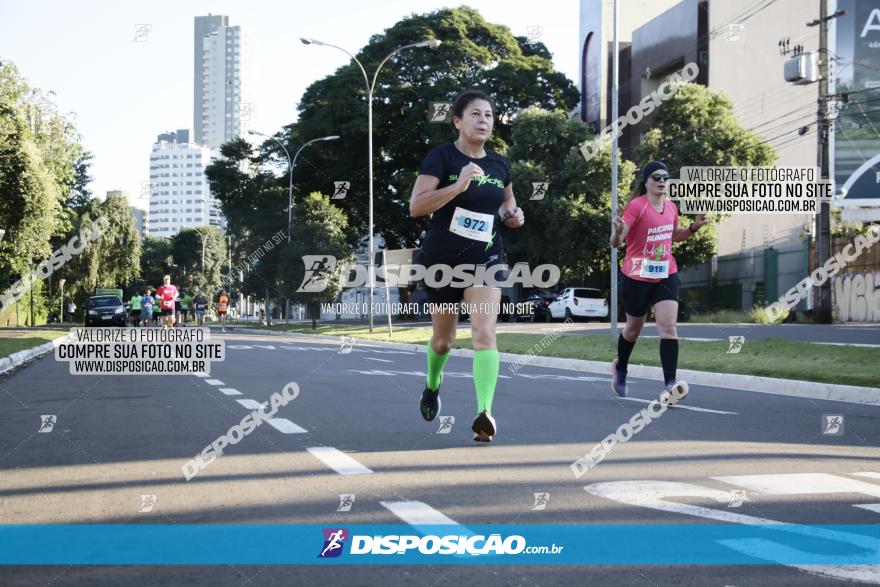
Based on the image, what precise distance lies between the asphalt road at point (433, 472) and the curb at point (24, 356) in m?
6.86

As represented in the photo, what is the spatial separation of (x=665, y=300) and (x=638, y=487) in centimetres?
457

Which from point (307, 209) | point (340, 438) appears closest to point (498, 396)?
point (340, 438)

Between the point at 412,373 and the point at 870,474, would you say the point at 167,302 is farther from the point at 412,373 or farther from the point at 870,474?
the point at 870,474

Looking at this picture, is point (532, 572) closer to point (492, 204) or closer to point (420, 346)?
point (492, 204)

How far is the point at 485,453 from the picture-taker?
5.90 metres

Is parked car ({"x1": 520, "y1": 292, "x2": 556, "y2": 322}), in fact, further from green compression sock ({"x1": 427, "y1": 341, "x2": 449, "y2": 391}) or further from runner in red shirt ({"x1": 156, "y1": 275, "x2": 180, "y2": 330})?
green compression sock ({"x1": 427, "y1": 341, "x2": 449, "y2": 391})

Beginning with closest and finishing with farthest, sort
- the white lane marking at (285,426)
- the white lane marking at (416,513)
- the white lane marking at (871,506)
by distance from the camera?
the white lane marking at (416,513), the white lane marking at (871,506), the white lane marking at (285,426)

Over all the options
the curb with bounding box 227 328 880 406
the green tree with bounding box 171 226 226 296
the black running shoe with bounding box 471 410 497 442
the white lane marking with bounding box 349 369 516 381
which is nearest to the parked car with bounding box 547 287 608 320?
the curb with bounding box 227 328 880 406

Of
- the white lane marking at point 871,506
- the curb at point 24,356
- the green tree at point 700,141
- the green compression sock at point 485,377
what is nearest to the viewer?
the white lane marking at point 871,506

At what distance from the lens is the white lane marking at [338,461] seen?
524cm

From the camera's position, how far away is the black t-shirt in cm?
643

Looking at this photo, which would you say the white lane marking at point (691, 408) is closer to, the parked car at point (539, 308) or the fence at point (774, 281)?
the fence at point (774, 281)

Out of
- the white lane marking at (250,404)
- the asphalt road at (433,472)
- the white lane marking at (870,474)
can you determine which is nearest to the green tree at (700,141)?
the asphalt road at (433,472)

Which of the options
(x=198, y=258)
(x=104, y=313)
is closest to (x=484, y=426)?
(x=104, y=313)
